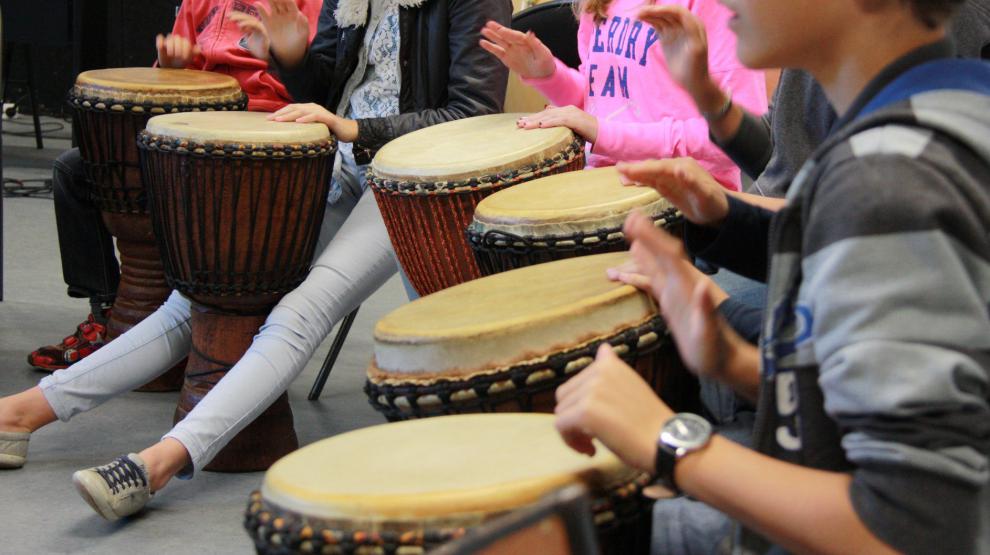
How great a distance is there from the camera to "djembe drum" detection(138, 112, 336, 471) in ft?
7.70

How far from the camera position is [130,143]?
2814 mm

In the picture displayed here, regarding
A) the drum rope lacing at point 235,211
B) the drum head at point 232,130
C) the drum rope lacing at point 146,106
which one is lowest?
the drum rope lacing at point 235,211

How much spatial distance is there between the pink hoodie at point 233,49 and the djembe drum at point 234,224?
479mm

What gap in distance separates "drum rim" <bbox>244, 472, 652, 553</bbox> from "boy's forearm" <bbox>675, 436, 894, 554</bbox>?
108 mm

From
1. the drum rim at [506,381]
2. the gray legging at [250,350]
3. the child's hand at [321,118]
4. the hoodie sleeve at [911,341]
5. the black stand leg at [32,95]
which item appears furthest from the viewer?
the black stand leg at [32,95]

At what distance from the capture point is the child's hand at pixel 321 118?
250 centimetres

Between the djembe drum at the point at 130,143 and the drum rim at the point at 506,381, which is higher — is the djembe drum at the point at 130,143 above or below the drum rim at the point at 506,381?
below

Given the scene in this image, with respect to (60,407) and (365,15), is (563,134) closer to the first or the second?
(365,15)

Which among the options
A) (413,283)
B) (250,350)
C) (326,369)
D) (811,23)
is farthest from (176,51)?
(811,23)

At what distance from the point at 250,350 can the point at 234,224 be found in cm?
27

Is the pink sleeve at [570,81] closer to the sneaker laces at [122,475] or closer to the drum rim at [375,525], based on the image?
the sneaker laces at [122,475]

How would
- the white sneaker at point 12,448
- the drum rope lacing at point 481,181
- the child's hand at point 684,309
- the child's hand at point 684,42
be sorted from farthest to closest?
1. the white sneaker at point 12,448
2. the drum rope lacing at point 481,181
3. the child's hand at point 684,42
4. the child's hand at point 684,309

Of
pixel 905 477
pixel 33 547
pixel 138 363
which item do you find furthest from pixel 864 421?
pixel 138 363

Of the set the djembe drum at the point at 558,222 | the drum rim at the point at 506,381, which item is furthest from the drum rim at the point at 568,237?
the drum rim at the point at 506,381
